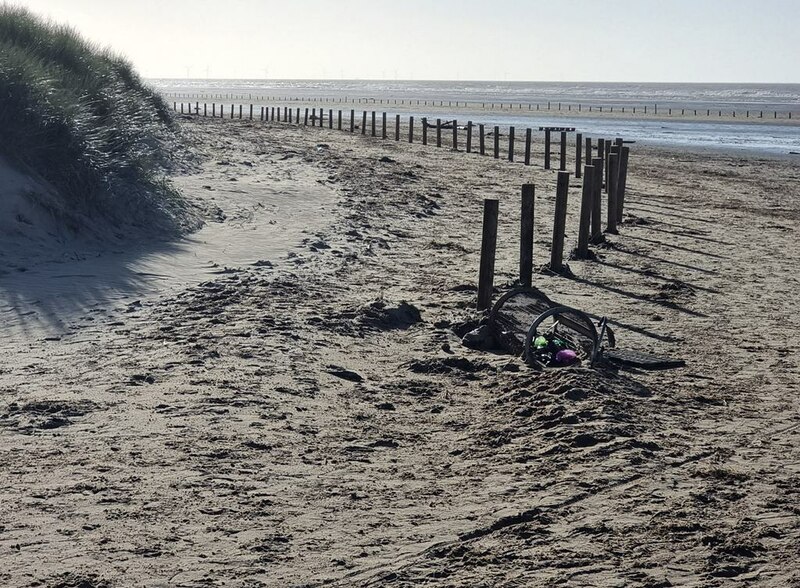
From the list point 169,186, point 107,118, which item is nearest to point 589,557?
point 169,186

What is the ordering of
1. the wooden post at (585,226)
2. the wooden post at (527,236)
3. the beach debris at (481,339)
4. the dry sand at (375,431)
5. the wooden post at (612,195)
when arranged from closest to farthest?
1. the dry sand at (375,431)
2. the beach debris at (481,339)
3. the wooden post at (527,236)
4. the wooden post at (585,226)
5. the wooden post at (612,195)

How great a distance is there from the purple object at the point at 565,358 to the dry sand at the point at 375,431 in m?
0.36

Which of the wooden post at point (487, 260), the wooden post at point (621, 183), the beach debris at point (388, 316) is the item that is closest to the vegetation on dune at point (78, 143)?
the beach debris at point (388, 316)

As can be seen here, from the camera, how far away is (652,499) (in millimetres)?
5961

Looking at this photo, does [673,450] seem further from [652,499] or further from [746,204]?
[746,204]

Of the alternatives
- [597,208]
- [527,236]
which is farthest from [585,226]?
[527,236]

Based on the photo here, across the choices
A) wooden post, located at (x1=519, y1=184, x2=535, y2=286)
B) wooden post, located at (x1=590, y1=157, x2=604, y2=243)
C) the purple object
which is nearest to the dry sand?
the purple object

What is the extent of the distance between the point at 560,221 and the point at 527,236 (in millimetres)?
2174

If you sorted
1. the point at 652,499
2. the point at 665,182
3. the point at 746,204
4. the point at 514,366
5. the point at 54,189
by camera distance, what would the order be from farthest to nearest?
the point at 665,182 → the point at 746,204 → the point at 54,189 → the point at 514,366 → the point at 652,499

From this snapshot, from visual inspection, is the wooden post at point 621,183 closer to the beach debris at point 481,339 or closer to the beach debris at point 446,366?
the beach debris at point 481,339

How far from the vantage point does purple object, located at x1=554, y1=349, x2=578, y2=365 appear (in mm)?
8875

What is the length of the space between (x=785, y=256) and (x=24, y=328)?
1112cm

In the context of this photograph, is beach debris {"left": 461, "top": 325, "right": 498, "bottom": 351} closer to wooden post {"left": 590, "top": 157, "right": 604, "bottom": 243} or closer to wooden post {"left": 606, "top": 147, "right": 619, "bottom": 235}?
wooden post {"left": 590, "top": 157, "right": 604, "bottom": 243}

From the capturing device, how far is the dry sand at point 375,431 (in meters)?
5.21
